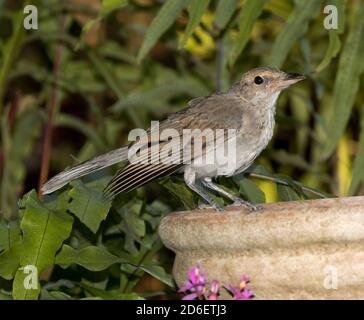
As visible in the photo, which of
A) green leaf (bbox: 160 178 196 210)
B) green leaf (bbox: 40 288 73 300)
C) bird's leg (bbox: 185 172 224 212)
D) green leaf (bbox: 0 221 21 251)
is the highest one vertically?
bird's leg (bbox: 185 172 224 212)

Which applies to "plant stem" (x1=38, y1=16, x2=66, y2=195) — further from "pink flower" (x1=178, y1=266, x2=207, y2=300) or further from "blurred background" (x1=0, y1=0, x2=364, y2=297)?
"pink flower" (x1=178, y1=266, x2=207, y2=300)

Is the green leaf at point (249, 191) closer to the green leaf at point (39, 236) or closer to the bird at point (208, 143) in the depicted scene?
the bird at point (208, 143)

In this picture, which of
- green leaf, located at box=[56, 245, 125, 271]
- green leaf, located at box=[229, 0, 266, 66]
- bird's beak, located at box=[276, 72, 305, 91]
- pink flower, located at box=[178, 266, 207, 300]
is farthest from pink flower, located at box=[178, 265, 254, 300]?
bird's beak, located at box=[276, 72, 305, 91]

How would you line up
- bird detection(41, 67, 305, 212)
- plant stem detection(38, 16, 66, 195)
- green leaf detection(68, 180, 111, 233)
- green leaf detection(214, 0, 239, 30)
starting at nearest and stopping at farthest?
green leaf detection(68, 180, 111, 233)
bird detection(41, 67, 305, 212)
green leaf detection(214, 0, 239, 30)
plant stem detection(38, 16, 66, 195)

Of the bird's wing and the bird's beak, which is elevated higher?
the bird's beak

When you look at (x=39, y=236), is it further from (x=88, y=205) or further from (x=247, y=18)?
(x=247, y=18)

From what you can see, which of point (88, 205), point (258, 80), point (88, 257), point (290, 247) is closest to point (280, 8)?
point (258, 80)
